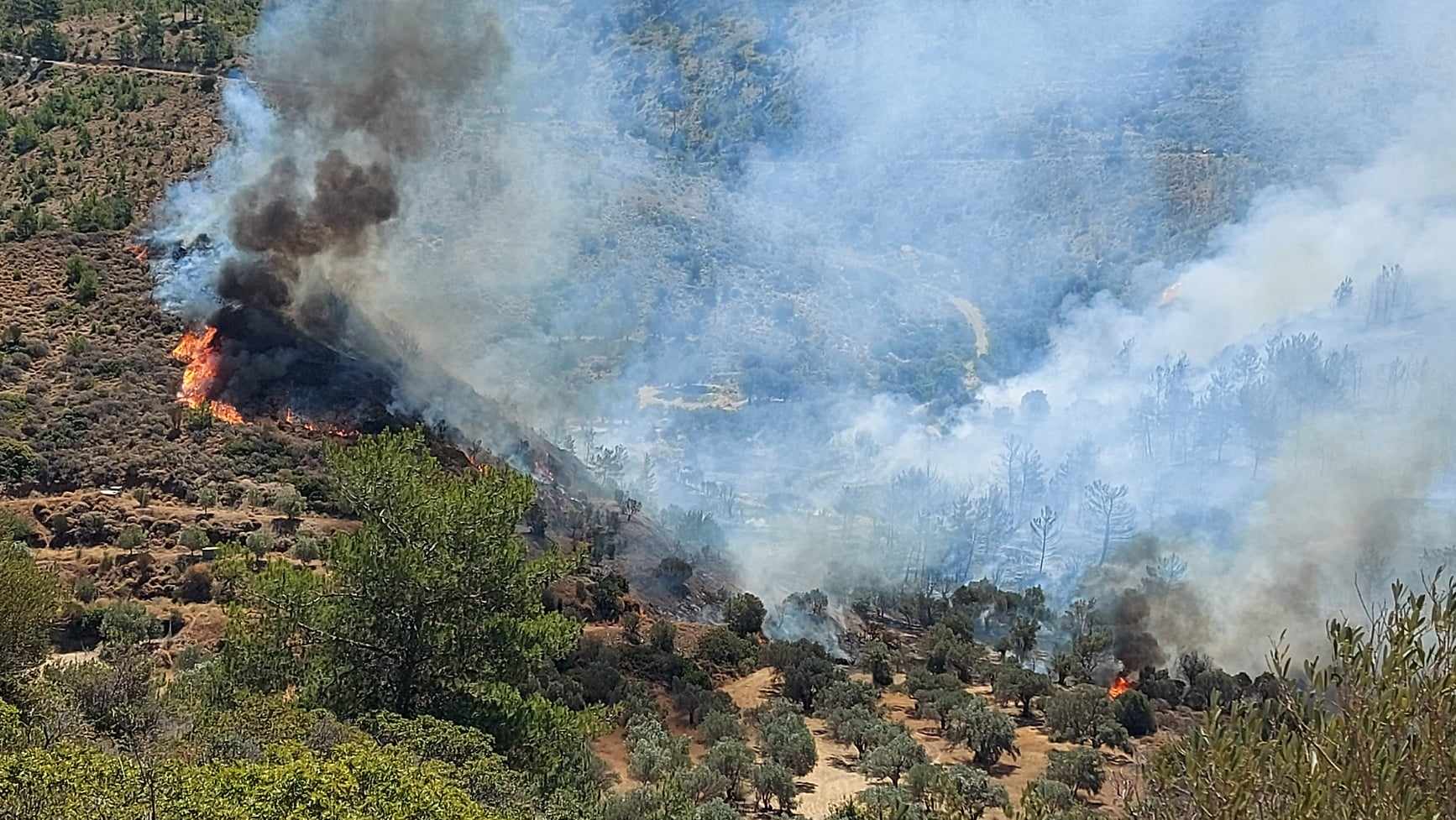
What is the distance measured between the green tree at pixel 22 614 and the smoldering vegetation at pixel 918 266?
29943mm

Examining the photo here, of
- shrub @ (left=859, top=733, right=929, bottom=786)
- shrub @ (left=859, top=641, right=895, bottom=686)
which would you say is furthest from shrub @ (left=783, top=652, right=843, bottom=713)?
shrub @ (left=859, top=733, right=929, bottom=786)

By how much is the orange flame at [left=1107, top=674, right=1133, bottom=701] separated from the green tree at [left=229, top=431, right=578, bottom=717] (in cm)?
2569

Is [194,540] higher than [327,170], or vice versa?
[327,170]

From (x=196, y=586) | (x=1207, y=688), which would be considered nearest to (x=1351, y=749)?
(x=1207, y=688)

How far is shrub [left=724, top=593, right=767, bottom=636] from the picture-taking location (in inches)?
1790

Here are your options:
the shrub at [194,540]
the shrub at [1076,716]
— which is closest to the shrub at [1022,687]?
the shrub at [1076,716]

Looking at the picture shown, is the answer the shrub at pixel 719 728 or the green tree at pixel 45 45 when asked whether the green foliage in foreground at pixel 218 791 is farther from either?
the green tree at pixel 45 45

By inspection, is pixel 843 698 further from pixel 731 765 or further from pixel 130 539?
pixel 130 539

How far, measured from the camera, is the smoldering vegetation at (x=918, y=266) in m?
57.4

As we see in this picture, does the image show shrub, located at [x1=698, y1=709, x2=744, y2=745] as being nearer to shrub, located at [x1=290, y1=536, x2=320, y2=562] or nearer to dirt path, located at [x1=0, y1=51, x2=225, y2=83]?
shrub, located at [x1=290, y1=536, x2=320, y2=562]

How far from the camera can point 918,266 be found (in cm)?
10056

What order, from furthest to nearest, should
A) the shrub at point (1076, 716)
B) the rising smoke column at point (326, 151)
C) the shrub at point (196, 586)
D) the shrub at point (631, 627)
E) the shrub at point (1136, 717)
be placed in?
the rising smoke column at point (326, 151), the shrub at point (631, 627), the shrub at point (196, 586), the shrub at point (1136, 717), the shrub at point (1076, 716)

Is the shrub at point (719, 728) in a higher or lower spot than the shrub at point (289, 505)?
lower

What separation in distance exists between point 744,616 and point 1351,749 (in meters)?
37.0
